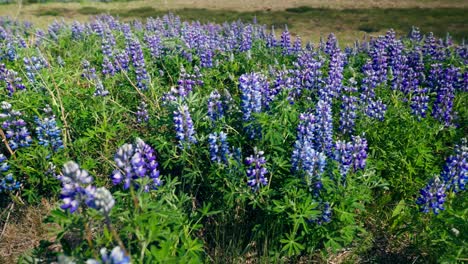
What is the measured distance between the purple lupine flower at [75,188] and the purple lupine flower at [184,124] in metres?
1.04

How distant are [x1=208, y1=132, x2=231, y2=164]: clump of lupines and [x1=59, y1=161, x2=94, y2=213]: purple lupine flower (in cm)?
114

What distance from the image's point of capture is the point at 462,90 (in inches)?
178

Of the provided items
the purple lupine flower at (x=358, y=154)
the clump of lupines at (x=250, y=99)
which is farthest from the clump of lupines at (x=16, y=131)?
the purple lupine flower at (x=358, y=154)

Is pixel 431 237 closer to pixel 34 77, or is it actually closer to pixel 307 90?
pixel 307 90

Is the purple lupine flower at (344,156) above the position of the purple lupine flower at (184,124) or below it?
below

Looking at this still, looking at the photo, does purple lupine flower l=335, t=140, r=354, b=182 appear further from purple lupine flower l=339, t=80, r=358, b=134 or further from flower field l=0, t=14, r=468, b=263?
purple lupine flower l=339, t=80, r=358, b=134

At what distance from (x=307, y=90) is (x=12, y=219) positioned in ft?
10.1

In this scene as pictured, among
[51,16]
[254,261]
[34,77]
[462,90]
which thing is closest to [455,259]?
[254,261]

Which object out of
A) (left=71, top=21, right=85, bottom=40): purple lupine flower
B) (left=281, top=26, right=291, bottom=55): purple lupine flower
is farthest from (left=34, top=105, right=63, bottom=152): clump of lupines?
(left=71, top=21, right=85, bottom=40): purple lupine flower

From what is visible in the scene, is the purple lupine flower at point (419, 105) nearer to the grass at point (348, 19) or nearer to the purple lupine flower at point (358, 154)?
the purple lupine flower at point (358, 154)

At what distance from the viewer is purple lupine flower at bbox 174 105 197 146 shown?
2871 millimetres

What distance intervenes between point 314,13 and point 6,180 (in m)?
9.80

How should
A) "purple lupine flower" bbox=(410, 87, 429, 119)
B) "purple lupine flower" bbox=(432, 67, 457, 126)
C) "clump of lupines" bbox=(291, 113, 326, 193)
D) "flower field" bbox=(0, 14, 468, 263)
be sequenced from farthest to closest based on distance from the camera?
"purple lupine flower" bbox=(432, 67, 457, 126)
"purple lupine flower" bbox=(410, 87, 429, 119)
"clump of lupines" bbox=(291, 113, 326, 193)
"flower field" bbox=(0, 14, 468, 263)

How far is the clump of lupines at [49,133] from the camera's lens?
3344 mm
